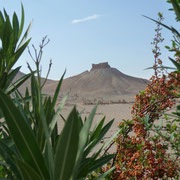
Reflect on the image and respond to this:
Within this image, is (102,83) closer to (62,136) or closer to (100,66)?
(100,66)

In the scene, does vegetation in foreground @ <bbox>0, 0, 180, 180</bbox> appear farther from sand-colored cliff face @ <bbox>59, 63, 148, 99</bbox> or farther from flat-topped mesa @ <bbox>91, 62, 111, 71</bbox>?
flat-topped mesa @ <bbox>91, 62, 111, 71</bbox>

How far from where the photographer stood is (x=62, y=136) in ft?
1.54

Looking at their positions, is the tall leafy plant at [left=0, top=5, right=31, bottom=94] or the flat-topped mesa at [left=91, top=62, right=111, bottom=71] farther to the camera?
the flat-topped mesa at [left=91, top=62, right=111, bottom=71]

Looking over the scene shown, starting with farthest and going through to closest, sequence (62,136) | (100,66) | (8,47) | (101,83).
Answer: (100,66) → (101,83) → (8,47) → (62,136)

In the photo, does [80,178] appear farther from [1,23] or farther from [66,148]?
[1,23]

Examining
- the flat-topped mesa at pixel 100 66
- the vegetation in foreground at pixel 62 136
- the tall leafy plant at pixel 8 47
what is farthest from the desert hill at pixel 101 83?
the tall leafy plant at pixel 8 47

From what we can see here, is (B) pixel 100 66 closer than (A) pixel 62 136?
No

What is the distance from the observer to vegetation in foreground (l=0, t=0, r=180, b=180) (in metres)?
0.51

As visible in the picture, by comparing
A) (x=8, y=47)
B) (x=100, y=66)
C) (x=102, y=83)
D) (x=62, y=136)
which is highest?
(x=100, y=66)

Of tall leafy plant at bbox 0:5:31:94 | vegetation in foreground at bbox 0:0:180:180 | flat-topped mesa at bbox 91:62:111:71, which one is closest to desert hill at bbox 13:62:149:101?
flat-topped mesa at bbox 91:62:111:71

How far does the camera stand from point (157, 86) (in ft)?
6.28

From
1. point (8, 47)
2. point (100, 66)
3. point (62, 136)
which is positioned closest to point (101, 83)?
point (100, 66)

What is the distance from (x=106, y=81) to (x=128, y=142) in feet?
190

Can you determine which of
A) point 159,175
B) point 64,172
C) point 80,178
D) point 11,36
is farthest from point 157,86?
point 64,172
